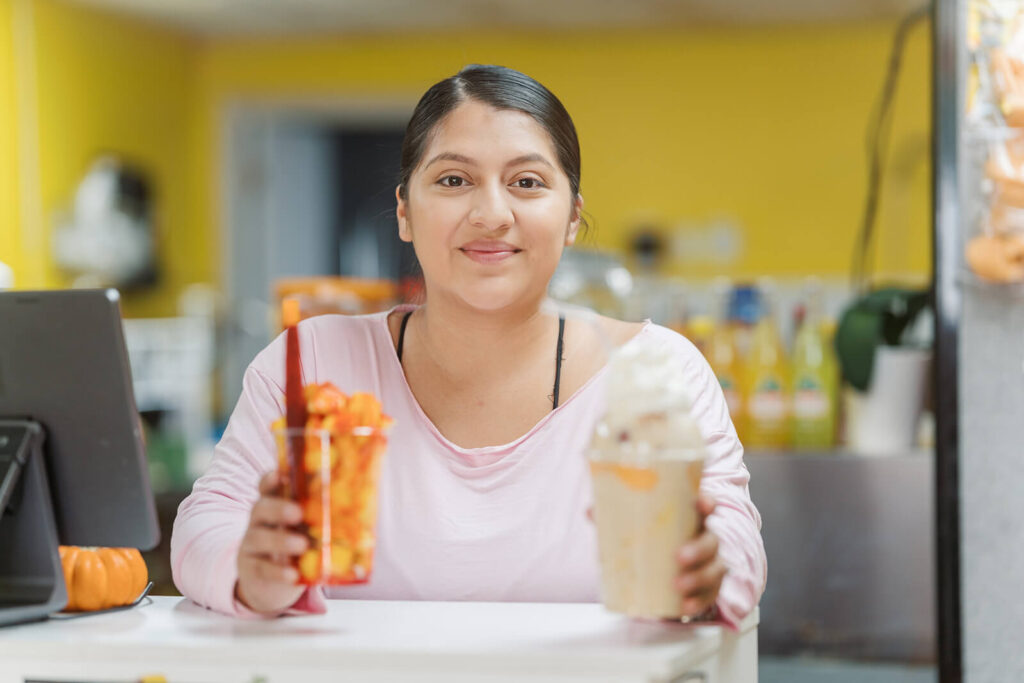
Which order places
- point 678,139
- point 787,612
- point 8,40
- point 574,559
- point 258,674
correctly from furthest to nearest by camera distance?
point 678,139, point 8,40, point 787,612, point 574,559, point 258,674

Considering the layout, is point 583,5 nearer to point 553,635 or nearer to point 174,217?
point 174,217

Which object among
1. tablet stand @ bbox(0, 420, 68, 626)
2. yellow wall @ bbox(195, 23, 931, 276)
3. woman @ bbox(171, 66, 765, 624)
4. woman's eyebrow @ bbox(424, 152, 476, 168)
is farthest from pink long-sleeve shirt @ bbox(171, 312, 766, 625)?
yellow wall @ bbox(195, 23, 931, 276)

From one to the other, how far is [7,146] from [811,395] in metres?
3.84

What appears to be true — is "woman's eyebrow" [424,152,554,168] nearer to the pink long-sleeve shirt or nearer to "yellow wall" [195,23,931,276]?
the pink long-sleeve shirt

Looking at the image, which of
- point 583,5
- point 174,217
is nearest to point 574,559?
point 583,5

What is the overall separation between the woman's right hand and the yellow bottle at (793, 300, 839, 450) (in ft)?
4.90

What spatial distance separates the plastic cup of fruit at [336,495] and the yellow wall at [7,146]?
4.37 meters

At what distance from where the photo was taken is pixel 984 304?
172cm

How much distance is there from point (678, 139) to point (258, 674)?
510cm

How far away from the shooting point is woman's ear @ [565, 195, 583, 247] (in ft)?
4.39

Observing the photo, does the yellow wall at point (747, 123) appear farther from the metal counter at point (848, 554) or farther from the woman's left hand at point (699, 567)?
the woman's left hand at point (699, 567)

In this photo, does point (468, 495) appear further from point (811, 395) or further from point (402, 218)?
point (811, 395)

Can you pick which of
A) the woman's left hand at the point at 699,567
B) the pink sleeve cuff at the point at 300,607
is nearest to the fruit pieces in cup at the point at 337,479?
the pink sleeve cuff at the point at 300,607

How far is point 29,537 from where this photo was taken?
4.09ft
